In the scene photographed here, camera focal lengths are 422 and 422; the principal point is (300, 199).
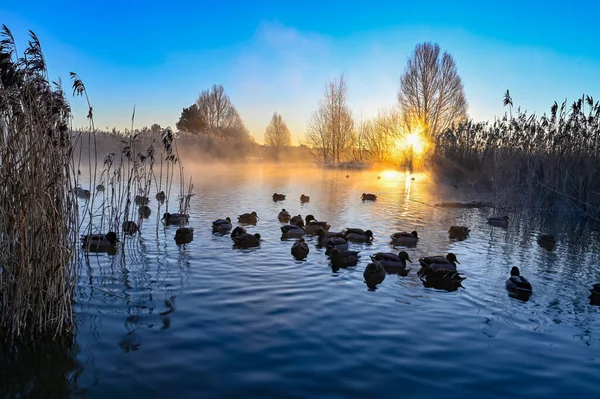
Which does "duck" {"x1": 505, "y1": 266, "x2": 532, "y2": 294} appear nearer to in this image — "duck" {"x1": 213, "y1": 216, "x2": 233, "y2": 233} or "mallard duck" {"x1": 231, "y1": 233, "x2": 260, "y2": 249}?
"mallard duck" {"x1": 231, "y1": 233, "x2": 260, "y2": 249}

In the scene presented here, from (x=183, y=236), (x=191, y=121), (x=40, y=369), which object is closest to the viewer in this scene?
(x=40, y=369)

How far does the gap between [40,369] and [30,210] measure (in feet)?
5.55

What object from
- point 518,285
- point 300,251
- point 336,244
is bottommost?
point 518,285

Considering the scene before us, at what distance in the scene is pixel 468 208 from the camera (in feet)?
60.4

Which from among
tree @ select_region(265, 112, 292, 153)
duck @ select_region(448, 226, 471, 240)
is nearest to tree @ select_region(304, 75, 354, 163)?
tree @ select_region(265, 112, 292, 153)

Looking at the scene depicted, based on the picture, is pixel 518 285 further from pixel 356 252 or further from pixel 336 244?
pixel 336 244

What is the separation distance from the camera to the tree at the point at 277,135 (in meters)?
76.2

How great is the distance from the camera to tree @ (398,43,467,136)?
1797 inches

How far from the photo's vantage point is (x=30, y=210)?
A: 15.2ft

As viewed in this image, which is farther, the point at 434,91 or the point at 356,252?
the point at 434,91

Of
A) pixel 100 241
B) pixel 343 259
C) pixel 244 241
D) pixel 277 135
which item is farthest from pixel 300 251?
pixel 277 135

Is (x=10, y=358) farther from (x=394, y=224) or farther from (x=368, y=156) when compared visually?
(x=368, y=156)

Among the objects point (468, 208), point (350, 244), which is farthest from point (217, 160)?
point (350, 244)

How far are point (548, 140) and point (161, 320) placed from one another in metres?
15.1
